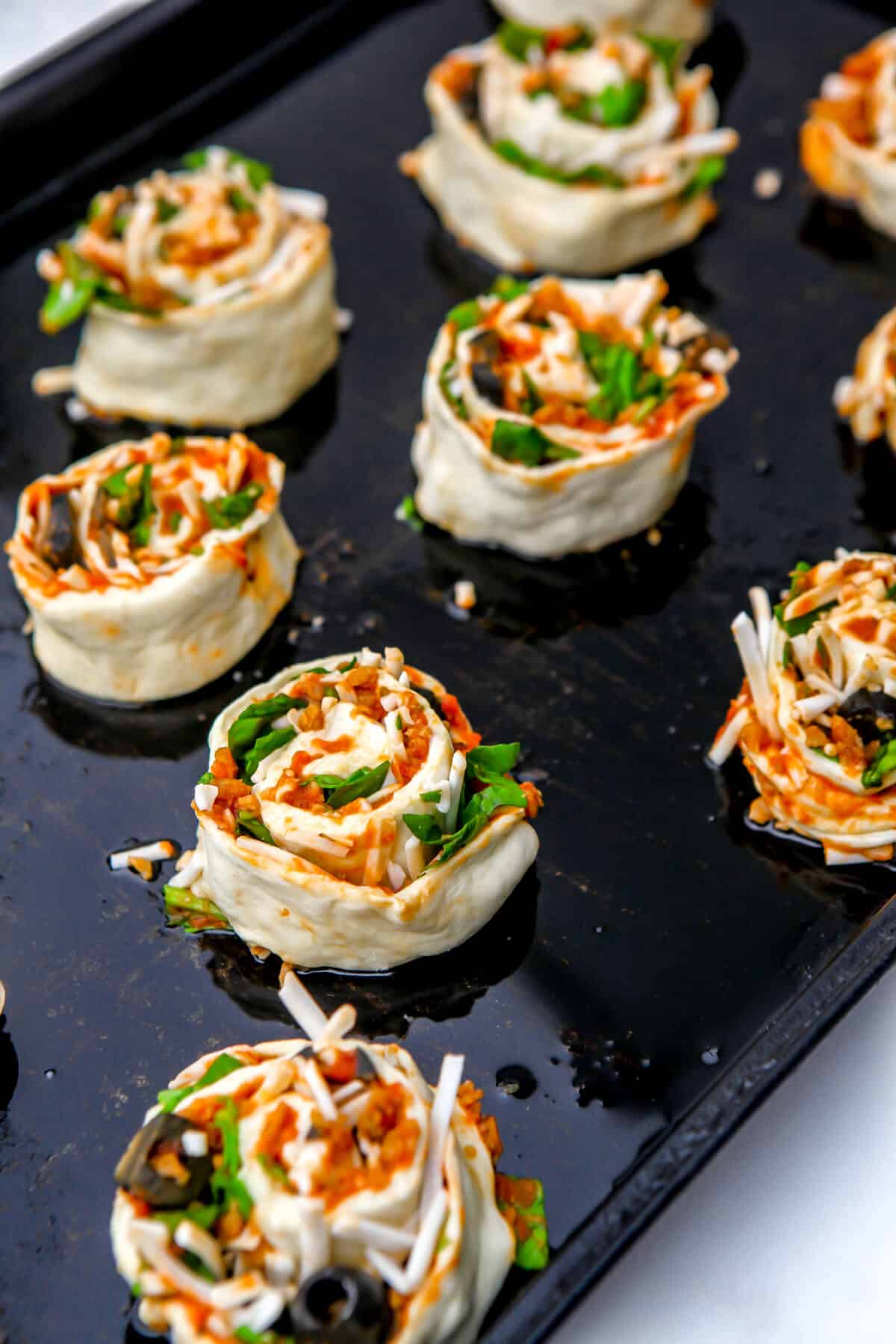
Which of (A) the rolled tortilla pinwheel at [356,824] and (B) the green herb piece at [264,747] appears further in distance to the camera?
(B) the green herb piece at [264,747]

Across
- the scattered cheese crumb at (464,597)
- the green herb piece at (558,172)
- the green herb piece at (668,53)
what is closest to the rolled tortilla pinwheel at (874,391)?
the green herb piece at (558,172)

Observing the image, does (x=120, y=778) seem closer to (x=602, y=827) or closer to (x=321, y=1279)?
(x=602, y=827)

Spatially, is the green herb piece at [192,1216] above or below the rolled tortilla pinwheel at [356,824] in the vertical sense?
below

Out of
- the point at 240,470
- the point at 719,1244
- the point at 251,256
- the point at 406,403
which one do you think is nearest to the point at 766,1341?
the point at 719,1244

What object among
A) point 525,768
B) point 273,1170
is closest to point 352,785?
point 525,768

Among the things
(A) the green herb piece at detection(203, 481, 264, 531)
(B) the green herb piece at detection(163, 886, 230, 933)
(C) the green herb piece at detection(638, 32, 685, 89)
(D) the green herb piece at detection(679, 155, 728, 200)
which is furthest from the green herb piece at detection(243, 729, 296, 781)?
(C) the green herb piece at detection(638, 32, 685, 89)

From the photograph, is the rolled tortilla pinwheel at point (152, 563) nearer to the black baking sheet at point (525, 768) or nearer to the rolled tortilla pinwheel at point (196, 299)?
the black baking sheet at point (525, 768)
